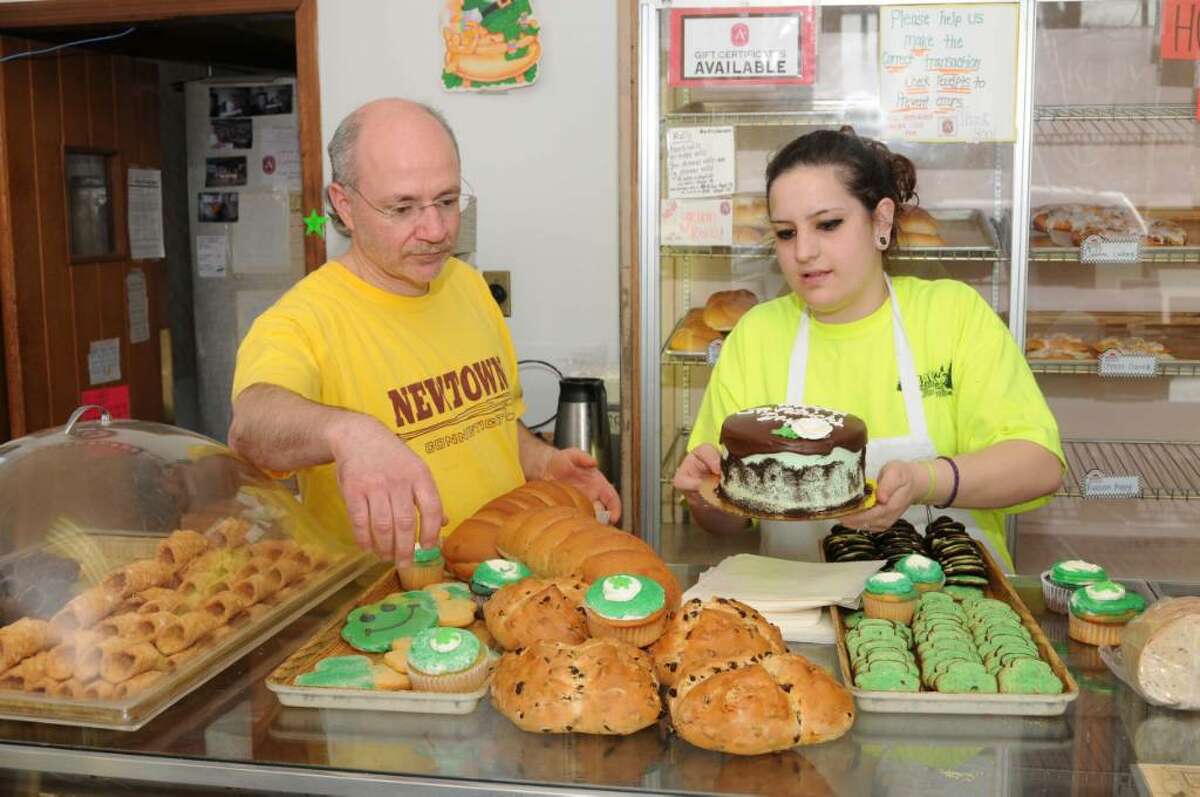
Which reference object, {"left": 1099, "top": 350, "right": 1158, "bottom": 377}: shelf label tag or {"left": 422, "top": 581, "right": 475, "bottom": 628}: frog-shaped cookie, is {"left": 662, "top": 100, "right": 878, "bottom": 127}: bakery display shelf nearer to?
{"left": 1099, "top": 350, "right": 1158, "bottom": 377}: shelf label tag

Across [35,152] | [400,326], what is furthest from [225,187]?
[400,326]

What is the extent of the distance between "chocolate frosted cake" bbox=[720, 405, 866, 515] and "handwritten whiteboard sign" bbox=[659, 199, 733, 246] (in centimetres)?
177

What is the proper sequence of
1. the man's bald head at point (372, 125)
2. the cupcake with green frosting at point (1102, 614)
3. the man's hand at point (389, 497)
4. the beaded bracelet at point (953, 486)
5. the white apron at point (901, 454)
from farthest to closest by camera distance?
the white apron at point (901, 454) → the man's bald head at point (372, 125) → the beaded bracelet at point (953, 486) → the cupcake with green frosting at point (1102, 614) → the man's hand at point (389, 497)

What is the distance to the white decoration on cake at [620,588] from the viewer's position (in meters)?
1.59

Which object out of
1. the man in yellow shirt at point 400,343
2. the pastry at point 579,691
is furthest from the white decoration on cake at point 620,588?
the man in yellow shirt at point 400,343

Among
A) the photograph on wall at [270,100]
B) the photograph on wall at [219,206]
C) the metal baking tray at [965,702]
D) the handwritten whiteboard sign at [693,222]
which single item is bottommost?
the metal baking tray at [965,702]

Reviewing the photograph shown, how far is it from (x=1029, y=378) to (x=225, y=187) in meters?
4.74

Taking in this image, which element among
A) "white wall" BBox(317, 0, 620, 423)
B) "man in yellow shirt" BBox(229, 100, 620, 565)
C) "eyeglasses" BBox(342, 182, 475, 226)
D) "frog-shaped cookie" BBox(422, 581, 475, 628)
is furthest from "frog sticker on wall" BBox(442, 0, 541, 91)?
"frog-shaped cookie" BBox(422, 581, 475, 628)

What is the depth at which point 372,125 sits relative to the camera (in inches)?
91.9

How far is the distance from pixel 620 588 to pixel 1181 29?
3.00 m

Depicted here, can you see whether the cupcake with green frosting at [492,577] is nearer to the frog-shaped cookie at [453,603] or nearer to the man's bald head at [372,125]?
the frog-shaped cookie at [453,603]

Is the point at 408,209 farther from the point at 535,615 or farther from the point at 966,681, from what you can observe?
the point at 966,681

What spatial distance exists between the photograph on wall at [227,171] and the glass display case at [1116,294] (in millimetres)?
3970

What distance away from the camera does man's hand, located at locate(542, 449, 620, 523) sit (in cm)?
245
